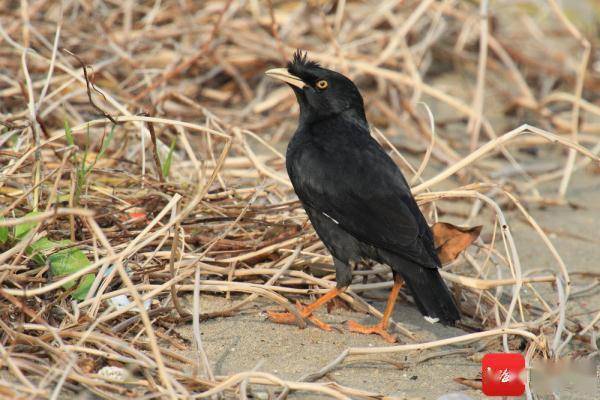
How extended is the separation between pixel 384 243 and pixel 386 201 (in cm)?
17

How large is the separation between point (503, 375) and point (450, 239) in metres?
0.95

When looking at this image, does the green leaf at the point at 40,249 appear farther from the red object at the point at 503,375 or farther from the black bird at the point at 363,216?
the red object at the point at 503,375

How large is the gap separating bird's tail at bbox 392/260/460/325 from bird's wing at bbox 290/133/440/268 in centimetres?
6

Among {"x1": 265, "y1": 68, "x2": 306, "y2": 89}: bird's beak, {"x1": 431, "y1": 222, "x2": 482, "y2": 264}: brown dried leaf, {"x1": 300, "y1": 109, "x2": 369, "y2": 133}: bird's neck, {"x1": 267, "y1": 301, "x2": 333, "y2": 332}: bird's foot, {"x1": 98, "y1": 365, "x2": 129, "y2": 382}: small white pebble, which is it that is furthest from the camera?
{"x1": 265, "y1": 68, "x2": 306, "y2": 89}: bird's beak

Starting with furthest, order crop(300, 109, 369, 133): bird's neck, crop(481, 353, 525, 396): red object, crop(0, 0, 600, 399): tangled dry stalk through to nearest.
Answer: crop(300, 109, 369, 133): bird's neck, crop(481, 353, 525, 396): red object, crop(0, 0, 600, 399): tangled dry stalk

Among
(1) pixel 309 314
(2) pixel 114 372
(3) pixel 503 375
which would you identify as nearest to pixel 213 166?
(1) pixel 309 314

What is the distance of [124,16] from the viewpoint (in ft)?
21.4

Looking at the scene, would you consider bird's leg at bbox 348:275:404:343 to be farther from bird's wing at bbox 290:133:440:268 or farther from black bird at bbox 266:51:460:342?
bird's wing at bbox 290:133:440:268

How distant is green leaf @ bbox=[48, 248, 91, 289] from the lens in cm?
332

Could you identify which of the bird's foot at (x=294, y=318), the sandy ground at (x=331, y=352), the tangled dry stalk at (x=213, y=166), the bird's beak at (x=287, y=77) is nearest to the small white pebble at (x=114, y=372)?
the tangled dry stalk at (x=213, y=166)

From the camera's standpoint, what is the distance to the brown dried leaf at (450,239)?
3.85 metres

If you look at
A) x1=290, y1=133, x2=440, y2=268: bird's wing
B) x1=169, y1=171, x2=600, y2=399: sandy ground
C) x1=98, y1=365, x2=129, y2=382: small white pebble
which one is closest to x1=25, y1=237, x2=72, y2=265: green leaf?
x1=169, y1=171, x2=600, y2=399: sandy ground

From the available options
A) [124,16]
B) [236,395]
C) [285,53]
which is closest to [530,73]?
[285,53]

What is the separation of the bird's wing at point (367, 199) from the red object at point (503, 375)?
0.51 m
